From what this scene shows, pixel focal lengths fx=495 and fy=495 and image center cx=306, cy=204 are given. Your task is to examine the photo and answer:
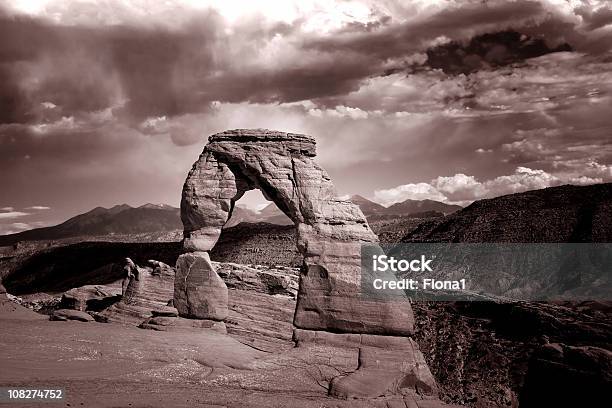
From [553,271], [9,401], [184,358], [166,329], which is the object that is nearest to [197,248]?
[166,329]

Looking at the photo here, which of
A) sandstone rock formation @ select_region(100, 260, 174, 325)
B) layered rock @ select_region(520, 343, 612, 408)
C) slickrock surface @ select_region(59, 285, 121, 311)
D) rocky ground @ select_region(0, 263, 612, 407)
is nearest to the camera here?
rocky ground @ select_region(0, 263, 612, 407)

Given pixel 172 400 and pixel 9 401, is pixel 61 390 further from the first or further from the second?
pixel 172 400

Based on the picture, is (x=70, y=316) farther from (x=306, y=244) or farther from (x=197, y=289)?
(x=306, y=244)

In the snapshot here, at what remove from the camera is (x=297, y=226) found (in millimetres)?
15312

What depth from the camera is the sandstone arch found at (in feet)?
47.0

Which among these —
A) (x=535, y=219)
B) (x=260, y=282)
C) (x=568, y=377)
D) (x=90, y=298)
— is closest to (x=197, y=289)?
(x=260, y=282)

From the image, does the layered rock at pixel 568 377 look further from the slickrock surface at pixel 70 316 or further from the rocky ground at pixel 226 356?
the slickrock surface at pixel 70 316

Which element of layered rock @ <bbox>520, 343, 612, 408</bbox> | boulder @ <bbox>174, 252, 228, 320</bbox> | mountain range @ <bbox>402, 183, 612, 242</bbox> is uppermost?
mountain range @ <bbox>402, 183, 612, 242</bbox>

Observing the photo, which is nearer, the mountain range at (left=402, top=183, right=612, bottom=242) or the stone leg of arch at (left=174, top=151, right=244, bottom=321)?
the stone leg of arch at (left=174, top=151, right=244, bottom=321)

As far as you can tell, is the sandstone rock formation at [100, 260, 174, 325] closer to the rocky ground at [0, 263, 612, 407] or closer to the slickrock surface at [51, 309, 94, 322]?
the rocky ground at [0, 263, 612, 407]

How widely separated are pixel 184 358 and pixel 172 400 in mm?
2635

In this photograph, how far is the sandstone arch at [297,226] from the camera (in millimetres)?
14320

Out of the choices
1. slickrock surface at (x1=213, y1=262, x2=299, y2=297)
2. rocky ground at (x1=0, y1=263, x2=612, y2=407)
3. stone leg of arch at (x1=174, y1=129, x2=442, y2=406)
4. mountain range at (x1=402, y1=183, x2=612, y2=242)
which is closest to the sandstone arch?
stone leg of arch at (x1=174, y1=129, x2=442, y2=406)

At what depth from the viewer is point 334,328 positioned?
14242mm
